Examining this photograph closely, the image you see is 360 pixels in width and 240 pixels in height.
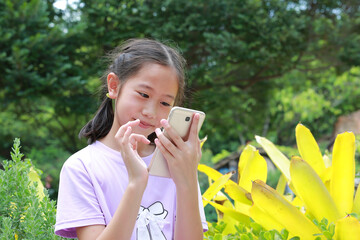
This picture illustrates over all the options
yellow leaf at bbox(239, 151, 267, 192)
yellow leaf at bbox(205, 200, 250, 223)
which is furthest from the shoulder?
yellow leaf at bbox(239, 151, 267, 192)

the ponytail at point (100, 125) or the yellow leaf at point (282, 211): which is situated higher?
the ponytail at point (100, 125)

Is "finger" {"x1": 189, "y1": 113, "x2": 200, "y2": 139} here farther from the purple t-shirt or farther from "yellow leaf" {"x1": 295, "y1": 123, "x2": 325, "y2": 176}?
"yellow leaf" {"x1": 295, "y1": 123, "x2": 325, "y2": 176}

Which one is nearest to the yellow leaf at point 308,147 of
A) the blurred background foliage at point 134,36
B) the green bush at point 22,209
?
the green bush at point 22,209

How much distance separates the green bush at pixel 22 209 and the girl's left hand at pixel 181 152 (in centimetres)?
47

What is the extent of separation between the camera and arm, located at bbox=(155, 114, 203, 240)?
116cm

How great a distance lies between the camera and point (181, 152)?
1167mm

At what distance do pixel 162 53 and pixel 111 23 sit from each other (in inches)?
245

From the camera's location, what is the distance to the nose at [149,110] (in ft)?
4.14

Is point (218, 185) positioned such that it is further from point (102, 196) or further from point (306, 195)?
point (102, 196)

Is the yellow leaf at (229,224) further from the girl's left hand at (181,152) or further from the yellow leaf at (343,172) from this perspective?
the girl's left hand at (181,152)

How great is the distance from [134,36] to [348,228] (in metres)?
6.21

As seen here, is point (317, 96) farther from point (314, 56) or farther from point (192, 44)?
point (192, 44)

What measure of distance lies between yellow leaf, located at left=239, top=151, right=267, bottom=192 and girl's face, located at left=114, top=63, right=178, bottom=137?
2.12 feet

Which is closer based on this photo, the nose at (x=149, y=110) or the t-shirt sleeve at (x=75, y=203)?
the t-shirt sleeve at (x=75, y=203)
